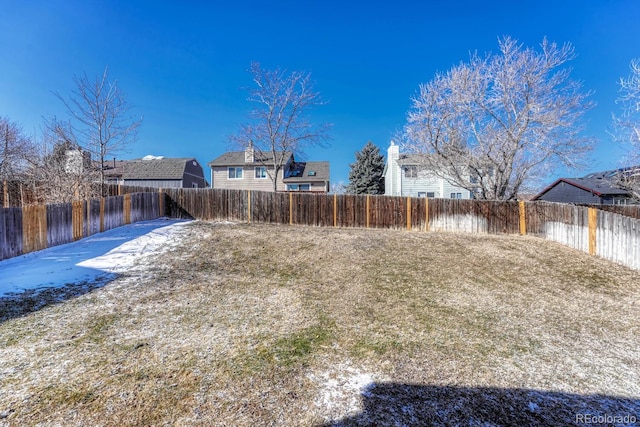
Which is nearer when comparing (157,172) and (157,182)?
(157,182)

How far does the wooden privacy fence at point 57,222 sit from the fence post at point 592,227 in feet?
52.3

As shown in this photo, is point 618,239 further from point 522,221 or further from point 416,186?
point 416,186

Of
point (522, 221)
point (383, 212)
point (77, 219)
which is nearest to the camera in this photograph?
point (77, 219)

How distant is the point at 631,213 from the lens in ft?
40.0

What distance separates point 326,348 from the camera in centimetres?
385

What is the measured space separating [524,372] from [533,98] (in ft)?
45.8

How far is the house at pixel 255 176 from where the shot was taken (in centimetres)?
2817

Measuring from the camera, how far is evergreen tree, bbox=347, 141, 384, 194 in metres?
28.3

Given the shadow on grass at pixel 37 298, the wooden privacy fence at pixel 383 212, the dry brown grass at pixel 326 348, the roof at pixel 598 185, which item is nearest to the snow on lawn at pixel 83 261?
the shadow on grass at pixel 37 298

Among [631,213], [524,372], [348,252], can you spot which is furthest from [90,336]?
[631,213]

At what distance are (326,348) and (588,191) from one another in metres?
30.9

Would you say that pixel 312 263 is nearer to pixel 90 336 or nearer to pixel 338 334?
pixel 338 334

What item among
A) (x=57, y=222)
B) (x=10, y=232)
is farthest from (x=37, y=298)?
(x=57, y=222)

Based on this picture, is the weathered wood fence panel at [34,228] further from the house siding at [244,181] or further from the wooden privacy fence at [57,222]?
the house siding at [244,181]
